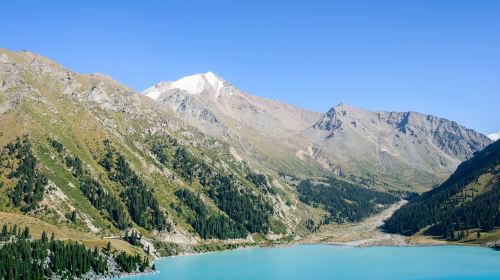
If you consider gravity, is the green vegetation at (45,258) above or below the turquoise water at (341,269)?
above

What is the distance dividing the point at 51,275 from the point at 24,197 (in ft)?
233

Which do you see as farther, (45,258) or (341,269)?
(341,269)

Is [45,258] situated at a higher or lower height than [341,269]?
higher

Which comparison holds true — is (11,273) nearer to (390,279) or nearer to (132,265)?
(132,265)

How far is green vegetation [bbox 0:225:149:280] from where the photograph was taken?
129 meters

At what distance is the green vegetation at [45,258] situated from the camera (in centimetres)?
12900

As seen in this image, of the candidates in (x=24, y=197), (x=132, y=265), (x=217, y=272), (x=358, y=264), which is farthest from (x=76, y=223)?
(x=358, y=264)

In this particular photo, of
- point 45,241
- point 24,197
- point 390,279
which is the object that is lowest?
point 390,279

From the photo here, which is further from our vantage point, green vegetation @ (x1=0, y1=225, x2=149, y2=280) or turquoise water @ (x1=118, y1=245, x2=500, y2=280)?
turquoise water @ (x1=118, y1=245, x2=500, y2=280)

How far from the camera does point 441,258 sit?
193750 mm

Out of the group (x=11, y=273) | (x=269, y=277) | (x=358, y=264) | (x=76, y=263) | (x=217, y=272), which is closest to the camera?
(x=11, y=273)

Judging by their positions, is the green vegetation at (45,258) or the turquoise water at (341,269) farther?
the turquoise water at (341,269)

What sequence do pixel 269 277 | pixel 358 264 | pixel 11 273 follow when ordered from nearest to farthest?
1. pixel 11 273
2. pixel 269 277
3. pixel 358 264

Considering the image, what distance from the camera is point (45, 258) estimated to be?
458 ft
